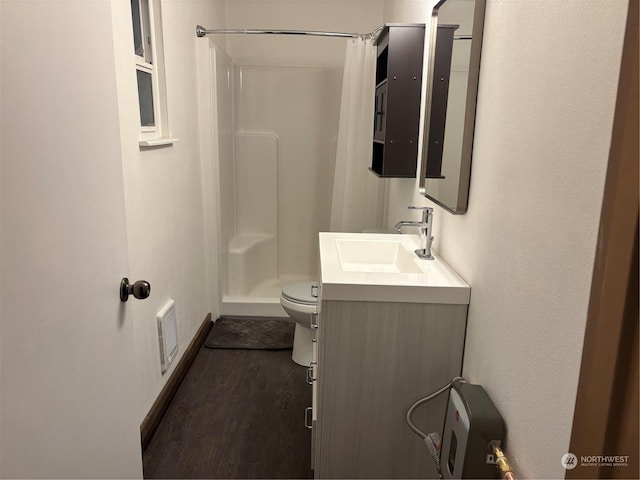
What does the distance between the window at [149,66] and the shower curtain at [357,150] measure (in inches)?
46.1

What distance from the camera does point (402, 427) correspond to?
1.50 m

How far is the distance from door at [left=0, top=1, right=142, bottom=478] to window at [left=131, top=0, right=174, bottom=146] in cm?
93

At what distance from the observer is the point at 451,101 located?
5.47ft

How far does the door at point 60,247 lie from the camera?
0.72 meters

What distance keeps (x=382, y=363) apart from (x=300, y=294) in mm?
1260

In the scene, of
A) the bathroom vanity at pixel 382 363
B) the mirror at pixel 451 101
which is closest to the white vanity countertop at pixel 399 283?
the bathroom vanity at pixel 382 363

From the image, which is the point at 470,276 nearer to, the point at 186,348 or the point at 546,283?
the point at 546,283

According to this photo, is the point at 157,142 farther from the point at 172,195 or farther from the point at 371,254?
the point at 371,254

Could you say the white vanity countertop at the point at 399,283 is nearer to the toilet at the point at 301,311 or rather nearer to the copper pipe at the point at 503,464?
the copper pipe at the point at 503,464

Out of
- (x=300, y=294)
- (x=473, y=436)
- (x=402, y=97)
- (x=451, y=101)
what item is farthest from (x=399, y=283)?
(x=300, y=294)

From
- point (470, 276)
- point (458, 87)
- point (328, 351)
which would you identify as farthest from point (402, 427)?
point (458, 87)

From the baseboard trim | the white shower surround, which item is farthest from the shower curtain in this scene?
the baseboard trim

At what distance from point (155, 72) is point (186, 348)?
1469 mm

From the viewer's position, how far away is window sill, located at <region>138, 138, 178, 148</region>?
185cm
